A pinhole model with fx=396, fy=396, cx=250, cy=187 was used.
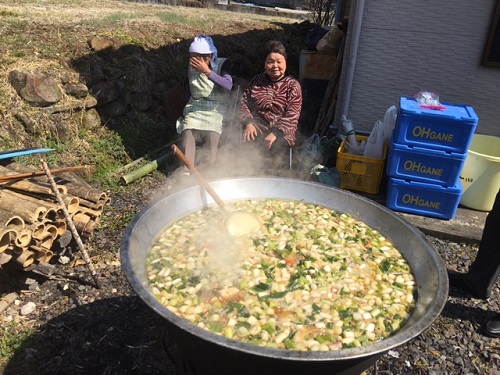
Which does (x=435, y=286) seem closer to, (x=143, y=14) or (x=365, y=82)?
(x=365, y=82)

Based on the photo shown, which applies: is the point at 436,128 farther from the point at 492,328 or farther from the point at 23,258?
the point at 23,258

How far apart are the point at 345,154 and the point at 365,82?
166 cm

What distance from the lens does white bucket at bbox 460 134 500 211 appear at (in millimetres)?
4977

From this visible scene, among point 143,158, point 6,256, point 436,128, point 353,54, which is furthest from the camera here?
point 143,158

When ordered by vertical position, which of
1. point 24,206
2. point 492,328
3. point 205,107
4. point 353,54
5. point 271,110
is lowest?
point 492,328

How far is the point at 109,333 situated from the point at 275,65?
12.1 feet

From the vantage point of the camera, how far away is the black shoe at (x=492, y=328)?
3523 mm

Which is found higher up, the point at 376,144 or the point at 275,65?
the point at 275,65

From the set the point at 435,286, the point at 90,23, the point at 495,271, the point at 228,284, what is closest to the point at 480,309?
the point at 495,271

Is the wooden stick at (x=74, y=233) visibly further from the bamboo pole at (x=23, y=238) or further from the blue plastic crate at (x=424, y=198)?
the blue plastic crate at (x=424, y=198)

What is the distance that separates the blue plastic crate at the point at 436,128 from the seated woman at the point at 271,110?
138cm

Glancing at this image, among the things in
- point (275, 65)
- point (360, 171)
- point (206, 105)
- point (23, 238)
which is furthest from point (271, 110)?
point (23, 238)

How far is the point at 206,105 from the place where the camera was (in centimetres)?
588

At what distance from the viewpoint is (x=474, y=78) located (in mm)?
5980
